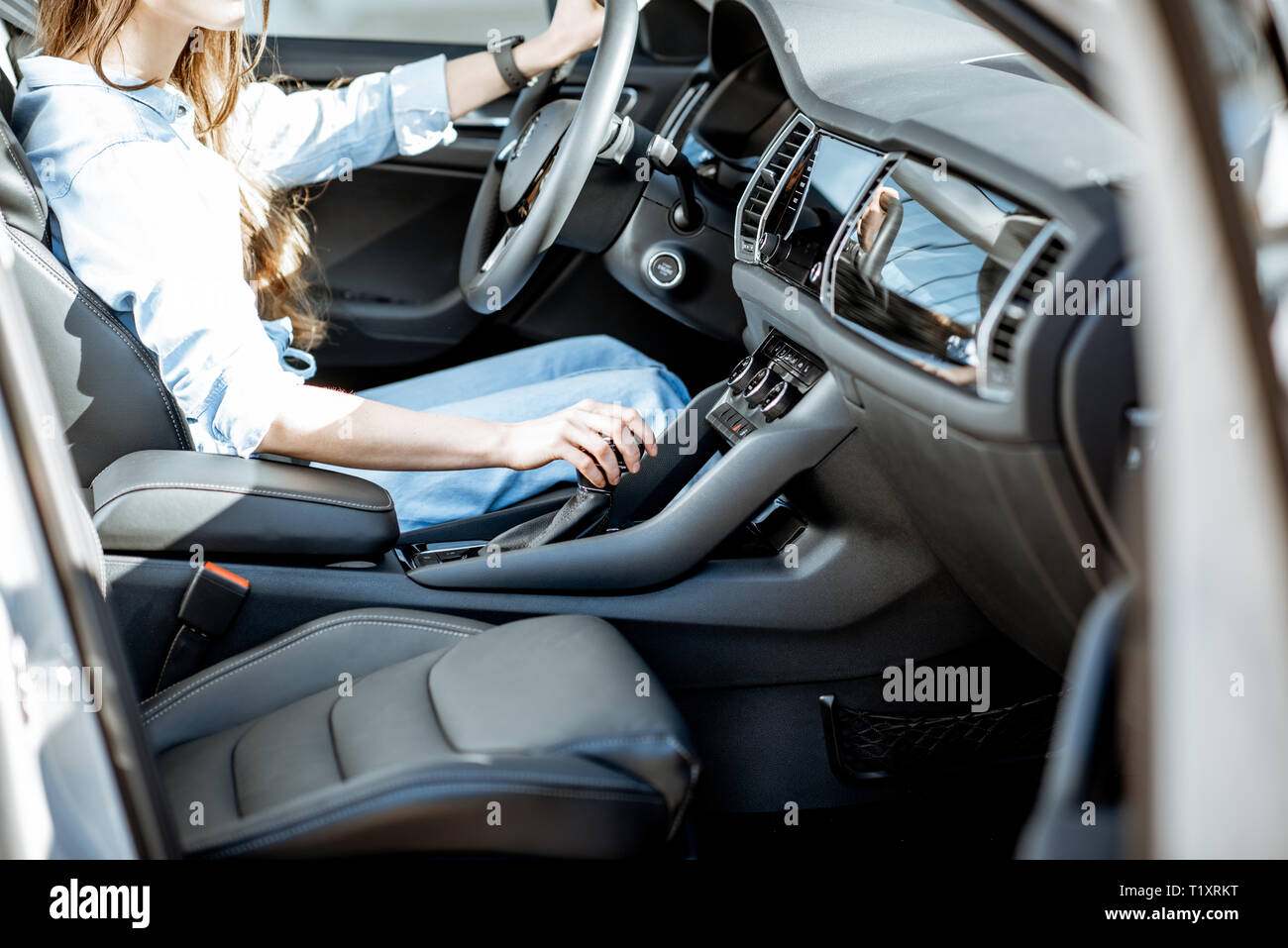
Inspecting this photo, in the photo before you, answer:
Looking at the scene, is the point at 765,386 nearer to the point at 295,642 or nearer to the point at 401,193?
the point at 295,642

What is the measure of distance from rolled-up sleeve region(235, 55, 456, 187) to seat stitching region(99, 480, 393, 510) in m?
0.76

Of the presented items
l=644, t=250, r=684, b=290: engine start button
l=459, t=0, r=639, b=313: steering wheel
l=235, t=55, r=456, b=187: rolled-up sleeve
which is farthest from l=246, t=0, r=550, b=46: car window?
l=644, t=250, r=684, b=290: engine start button

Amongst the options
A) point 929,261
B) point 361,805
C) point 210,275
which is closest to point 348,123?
point 210,275

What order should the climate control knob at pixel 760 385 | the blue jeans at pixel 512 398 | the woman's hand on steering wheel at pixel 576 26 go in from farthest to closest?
the woman's hand on steering wheel at pixel 576 26
the blue jeans at pixel 512 398
the climate control knob at pixel 760 385

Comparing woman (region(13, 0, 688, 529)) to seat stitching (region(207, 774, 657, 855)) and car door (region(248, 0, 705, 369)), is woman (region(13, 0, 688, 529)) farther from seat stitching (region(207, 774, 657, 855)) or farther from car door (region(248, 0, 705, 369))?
car door (region(248, 0, 705, 369))

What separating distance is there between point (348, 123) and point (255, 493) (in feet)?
2.89

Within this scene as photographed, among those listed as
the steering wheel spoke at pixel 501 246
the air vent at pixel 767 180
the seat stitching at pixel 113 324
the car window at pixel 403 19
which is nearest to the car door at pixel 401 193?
the car window at pixel 403 19

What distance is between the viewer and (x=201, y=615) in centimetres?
121

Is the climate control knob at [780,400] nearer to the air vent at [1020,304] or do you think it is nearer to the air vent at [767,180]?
the air vent at [767,180]

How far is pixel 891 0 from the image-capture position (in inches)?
56.2

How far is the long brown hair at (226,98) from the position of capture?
1.29 metres

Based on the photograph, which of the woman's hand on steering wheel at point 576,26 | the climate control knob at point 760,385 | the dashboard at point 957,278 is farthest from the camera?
the woman's hand on steering wheel at point 576,26

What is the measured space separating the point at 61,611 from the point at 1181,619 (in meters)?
0.72
